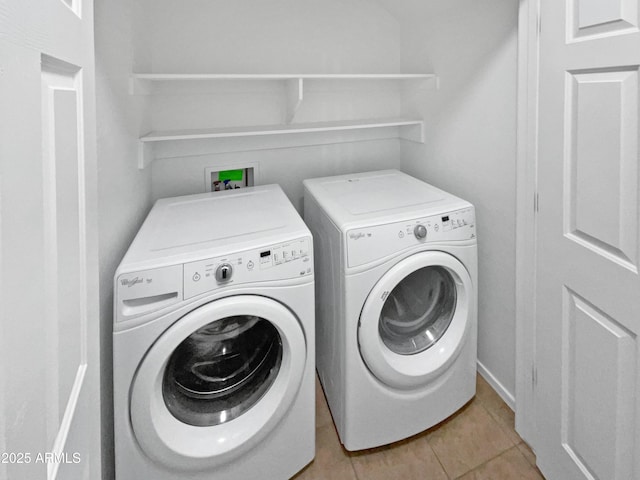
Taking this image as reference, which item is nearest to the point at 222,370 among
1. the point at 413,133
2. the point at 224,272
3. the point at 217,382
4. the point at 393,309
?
the point at 217,382

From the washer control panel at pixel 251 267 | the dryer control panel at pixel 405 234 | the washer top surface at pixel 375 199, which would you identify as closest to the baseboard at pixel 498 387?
the dryer control panel at pixel 405 234

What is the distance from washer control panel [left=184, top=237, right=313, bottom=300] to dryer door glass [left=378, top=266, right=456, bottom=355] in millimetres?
512

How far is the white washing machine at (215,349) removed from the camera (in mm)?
1133

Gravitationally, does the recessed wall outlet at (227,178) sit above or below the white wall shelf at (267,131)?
below

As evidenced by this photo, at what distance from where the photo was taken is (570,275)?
4.02 feet

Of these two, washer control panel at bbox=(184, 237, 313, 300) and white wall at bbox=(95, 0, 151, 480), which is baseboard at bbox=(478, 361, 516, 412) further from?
white wall at bbox=(95, 0, 151, 480)

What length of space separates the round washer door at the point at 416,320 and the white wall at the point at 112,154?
0.91 m

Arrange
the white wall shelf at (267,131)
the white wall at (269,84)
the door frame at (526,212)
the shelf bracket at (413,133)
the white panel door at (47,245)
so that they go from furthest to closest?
the shelf bracket at (413,133) < the white wall at (269,84) < the white wall shelf at (267,131) < the door frame at (526,212) < the white panel door at (47,245)

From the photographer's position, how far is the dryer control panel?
1413mm

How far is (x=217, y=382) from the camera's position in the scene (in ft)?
4.58

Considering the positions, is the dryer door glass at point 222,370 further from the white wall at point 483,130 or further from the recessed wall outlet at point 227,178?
the white wall at point 483,130

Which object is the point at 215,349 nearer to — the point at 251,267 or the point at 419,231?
the point at 251,267

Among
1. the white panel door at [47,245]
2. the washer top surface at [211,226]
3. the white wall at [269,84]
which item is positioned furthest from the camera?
the white wall at [269,84]

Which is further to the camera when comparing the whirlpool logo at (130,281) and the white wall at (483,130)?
the white wall at (483,130)
